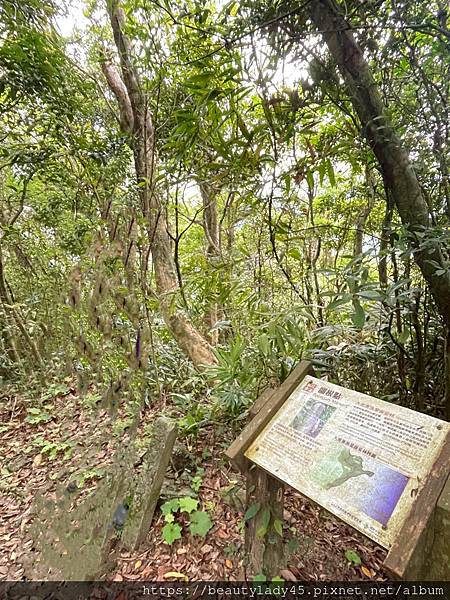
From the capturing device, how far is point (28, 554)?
1873 mm

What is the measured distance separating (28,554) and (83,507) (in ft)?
1.41

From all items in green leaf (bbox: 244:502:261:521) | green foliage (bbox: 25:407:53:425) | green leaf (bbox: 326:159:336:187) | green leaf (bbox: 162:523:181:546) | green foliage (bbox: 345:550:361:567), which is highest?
green leaf (bbox: 326:159:336:187)

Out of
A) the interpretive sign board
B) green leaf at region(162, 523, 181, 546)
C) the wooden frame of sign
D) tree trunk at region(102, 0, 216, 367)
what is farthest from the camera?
tree trunk at region(102, 0, 216, 367)

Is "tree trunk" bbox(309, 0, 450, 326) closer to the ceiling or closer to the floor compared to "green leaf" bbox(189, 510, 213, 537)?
closer to the ceiling

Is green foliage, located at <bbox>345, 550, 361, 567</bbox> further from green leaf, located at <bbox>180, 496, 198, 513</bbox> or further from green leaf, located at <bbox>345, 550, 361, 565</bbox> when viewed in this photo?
green leaf, located at <bbox>180, 496, 198, 513</bbox>

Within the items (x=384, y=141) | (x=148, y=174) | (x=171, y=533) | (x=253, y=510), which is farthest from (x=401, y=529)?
(x=148, y=174)

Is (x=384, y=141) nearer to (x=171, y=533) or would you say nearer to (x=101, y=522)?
(x=171, y=533)

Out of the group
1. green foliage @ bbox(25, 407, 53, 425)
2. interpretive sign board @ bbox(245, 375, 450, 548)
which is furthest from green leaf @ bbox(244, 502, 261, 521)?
green foliage @ bbox(25, 407, 53, 425)

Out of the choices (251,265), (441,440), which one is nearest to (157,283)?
(251,265)

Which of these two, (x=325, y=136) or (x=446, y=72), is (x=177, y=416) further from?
(x=446, y=72)

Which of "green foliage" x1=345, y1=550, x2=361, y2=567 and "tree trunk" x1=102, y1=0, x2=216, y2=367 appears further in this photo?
"tree trunk" x1=102, y1=0, x2=216, y2=367

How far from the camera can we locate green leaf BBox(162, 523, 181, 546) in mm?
1691

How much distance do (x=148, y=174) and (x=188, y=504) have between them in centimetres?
307

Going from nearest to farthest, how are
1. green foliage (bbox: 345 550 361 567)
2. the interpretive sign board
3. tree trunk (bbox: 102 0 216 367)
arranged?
1. the interpretive sign board
2. green foliage (bbox: 345 550 361 567)
3. tree trunk (bbox: 102 0 216 367)
